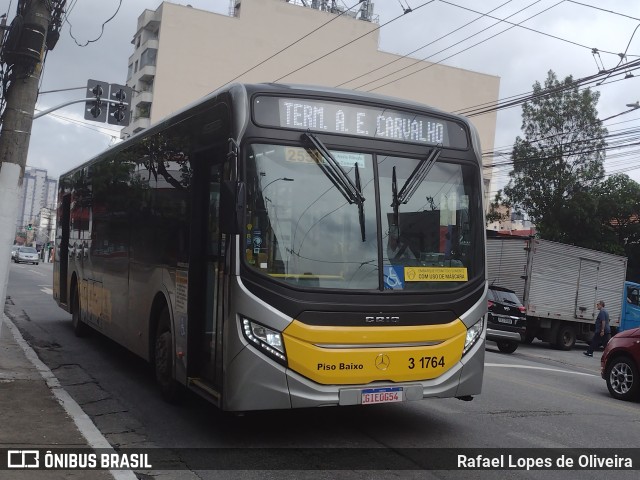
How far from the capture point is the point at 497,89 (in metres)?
66.6

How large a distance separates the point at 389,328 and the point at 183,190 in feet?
8.74

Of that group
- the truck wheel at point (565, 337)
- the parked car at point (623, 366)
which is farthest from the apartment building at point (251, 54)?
the parked car at point (623, 366)

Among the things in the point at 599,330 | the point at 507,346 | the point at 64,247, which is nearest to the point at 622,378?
the point at 507,346

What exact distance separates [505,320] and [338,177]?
43.5ft

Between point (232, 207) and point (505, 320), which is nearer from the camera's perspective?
point (232, 207)

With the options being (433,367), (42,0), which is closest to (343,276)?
(433,367)

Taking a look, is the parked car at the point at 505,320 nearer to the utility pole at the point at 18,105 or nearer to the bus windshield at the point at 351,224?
the bus windshield at the point at 351,224

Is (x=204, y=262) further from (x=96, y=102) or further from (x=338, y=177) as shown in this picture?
(x=96, y=102)

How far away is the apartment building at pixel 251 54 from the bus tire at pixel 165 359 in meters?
46.0

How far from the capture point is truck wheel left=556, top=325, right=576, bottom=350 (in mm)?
21703

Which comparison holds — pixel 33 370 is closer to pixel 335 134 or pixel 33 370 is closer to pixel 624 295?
pixel 335 134

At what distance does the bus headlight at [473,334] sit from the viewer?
646cm

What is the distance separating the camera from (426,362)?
20.2 ft

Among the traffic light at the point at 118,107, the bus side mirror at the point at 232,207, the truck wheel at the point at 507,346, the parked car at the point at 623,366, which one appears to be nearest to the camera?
the bus side mirror at the point at 232,207
